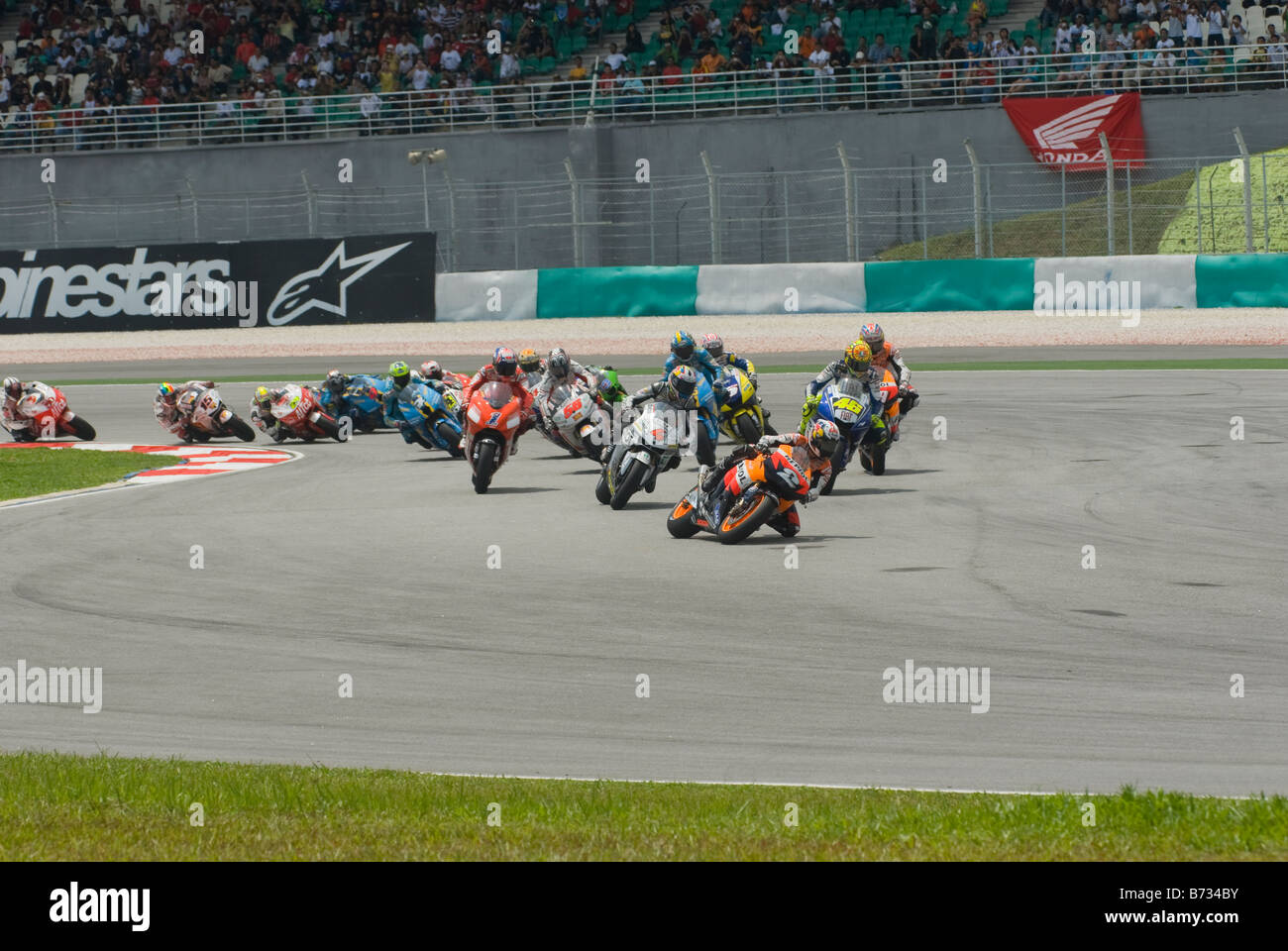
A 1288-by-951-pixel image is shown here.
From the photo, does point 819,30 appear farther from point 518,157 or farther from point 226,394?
point 226,394

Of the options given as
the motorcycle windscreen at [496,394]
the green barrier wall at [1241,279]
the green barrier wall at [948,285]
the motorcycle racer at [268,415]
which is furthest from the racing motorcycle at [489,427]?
the green barrier wall at [1241,279]

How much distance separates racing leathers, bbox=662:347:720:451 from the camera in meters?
14.5

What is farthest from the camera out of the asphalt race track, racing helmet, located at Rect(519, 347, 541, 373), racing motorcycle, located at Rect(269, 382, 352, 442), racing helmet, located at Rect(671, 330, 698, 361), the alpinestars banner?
the alpinestars banner

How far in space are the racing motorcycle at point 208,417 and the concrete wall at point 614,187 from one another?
1182 cm

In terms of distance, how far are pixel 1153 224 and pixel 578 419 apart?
16.2m

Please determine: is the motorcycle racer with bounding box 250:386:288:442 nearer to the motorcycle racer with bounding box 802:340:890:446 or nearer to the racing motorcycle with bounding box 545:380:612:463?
the racing motorcycle with bounding box 545:380:612:463

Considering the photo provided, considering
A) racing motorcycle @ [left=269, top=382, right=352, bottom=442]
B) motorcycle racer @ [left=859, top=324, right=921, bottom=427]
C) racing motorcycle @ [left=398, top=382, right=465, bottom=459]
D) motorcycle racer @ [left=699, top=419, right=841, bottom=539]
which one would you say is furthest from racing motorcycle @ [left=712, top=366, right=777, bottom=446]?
racing motorcycle @ [left=269, top=382, right=352, bottom=442]

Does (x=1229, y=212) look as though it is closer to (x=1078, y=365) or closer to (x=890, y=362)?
(x=1078, y=365)

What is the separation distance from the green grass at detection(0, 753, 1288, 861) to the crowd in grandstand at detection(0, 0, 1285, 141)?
29140mm

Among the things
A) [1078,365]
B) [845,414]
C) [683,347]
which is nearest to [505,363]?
[683,347]

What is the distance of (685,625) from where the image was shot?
944cm

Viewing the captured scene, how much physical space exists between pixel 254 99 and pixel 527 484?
24865 millimetres

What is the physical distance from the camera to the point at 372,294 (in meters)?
32.3
